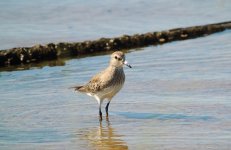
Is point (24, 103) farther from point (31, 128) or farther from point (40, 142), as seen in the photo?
point (40, 142)

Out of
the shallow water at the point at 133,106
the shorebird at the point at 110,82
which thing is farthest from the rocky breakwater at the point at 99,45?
the shorebird at the point at 110,82

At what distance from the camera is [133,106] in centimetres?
931

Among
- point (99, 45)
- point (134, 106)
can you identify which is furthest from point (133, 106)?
point (99, 45)

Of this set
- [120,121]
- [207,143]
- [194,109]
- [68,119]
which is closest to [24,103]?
[68,119]

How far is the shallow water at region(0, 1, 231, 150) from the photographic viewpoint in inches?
299

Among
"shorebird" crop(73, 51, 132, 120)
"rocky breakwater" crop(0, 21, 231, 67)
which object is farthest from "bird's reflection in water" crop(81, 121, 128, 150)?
"rocky breakwater" crop(0, 21, 231, 67)

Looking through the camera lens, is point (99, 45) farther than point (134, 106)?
Yes

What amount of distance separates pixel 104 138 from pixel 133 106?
5.04 ft

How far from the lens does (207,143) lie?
721 cm

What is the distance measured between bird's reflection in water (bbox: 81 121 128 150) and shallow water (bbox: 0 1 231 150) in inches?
0.5

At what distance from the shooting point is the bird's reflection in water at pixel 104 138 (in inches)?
293

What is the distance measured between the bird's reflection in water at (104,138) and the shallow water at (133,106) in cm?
1

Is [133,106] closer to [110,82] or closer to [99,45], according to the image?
[110,82]

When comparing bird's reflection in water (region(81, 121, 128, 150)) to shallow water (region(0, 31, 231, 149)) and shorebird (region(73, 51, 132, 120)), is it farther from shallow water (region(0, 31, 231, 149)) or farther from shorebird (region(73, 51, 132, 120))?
shorebird (region(73, 51, 132, 120))
